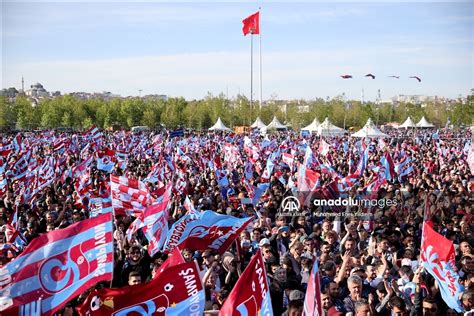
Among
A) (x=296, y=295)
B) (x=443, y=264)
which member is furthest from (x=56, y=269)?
(x=443, y=264)

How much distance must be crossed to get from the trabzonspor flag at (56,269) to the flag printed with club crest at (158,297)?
36 centimetres

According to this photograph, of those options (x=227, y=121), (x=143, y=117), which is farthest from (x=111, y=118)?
(x=227, y=121)

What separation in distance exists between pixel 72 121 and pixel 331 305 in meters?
88.3

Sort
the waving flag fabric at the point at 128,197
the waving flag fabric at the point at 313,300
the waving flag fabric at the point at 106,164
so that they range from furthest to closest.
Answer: the waving flag fabric at the point at 106,164, the waving flag fabric at the point at 128,197, the waving flag fabric at the point at 313,300

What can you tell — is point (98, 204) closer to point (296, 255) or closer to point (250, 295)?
point (296, 255)

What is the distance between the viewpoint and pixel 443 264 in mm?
7871

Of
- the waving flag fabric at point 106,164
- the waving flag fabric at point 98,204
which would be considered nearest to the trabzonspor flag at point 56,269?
the waving flag fabric at point 98,204

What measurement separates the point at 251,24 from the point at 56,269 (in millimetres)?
61881

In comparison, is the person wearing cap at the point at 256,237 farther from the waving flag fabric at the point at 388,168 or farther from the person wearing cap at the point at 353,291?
the waving flag fabric at the point at 388,168

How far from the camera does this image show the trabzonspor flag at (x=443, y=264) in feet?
24.4

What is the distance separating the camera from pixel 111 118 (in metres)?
94.4

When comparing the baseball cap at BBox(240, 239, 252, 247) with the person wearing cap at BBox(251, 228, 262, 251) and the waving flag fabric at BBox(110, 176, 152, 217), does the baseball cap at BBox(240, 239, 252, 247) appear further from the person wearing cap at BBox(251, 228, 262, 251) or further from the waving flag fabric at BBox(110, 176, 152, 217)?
the waving flag fabric at BBox(110, 176, 152, 217)

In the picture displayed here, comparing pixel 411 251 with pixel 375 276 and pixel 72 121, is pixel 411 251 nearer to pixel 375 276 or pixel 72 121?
pixel 375 276

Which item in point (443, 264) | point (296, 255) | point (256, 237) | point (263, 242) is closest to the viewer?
point (443, 264)
